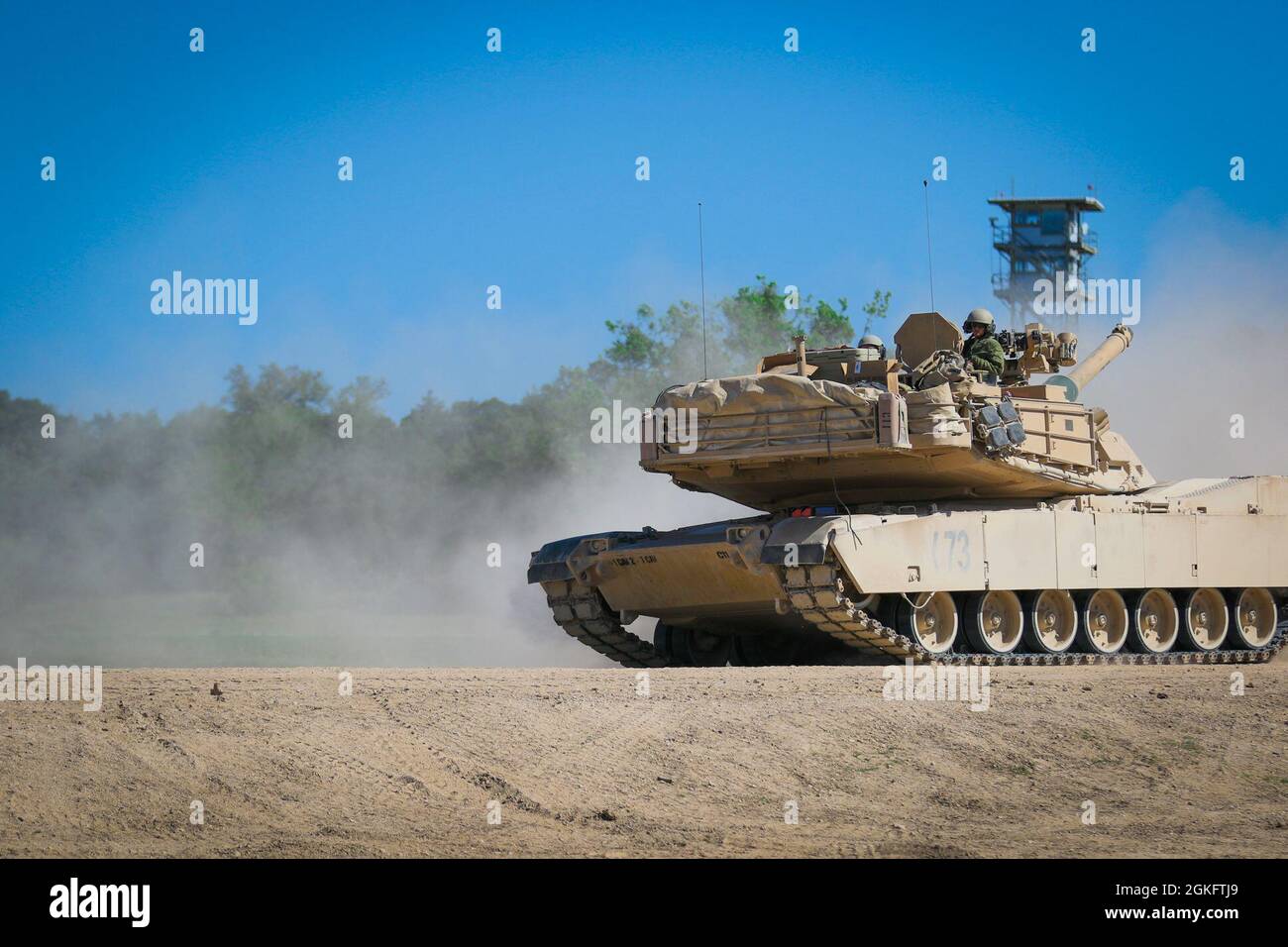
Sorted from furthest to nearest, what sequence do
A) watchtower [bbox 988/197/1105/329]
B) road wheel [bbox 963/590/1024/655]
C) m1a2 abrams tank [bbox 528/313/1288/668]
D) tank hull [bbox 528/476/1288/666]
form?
1. watchtower [bbox 988/197/1105/329]
2. road wheel [bbox 963/590/1024/655]
3. m1a2 abrams tank [bbox 528/313/1288/668]
4. tank hull [bbox 528/476/1288/666]

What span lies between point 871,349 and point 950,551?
8.87ft

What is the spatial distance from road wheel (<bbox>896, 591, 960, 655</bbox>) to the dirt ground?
4035 millimetres

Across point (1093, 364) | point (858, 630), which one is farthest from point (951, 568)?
point (1093, 364)

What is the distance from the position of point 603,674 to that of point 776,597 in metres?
2.74

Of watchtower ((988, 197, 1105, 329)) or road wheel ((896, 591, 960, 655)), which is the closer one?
road wheel ((896, 591, 960, 655))

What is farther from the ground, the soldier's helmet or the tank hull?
the soldier's helmet

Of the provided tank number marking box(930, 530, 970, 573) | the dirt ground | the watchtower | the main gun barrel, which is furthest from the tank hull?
the watchtower

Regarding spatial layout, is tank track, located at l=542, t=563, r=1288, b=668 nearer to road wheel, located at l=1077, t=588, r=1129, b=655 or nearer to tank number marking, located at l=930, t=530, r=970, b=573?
road wheel, located at l=1077, t=588, r=1129, b=655

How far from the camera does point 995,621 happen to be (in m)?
19.7

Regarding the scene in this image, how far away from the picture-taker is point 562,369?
39.6 m

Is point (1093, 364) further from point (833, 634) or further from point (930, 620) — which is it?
point (833, 634)

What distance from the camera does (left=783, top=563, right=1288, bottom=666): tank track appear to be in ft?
56.5

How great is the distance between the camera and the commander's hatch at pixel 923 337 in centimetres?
2033
